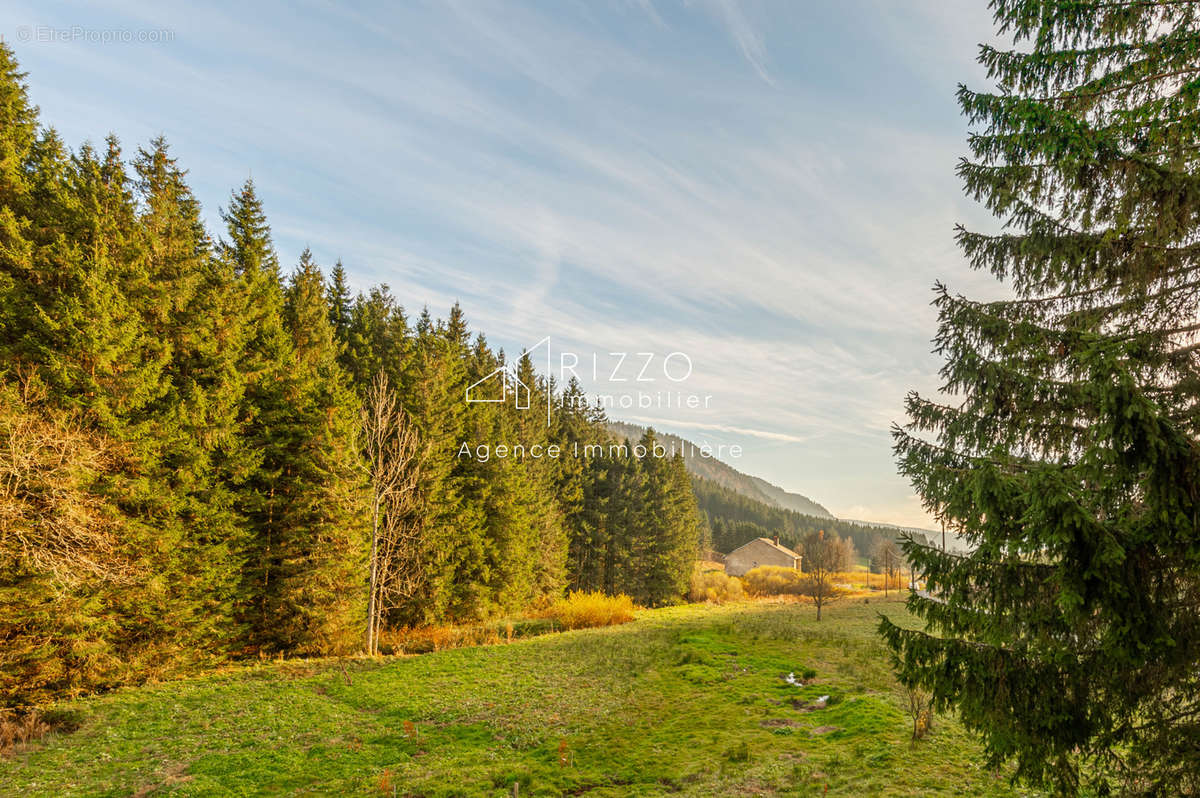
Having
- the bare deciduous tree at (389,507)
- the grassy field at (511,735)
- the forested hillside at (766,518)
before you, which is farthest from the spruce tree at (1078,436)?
the forested hillside at (766,518)

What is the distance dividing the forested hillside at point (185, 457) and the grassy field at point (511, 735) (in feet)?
7.49

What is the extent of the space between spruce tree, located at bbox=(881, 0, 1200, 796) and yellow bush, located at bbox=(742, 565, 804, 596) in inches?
2061

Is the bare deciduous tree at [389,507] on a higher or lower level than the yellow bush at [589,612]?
higher

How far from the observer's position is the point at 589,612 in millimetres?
27812

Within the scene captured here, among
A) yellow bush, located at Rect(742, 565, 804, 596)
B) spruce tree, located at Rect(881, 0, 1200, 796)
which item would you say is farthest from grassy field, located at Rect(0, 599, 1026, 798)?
yellow bush, located at Rect(742, 565, 804, 596)

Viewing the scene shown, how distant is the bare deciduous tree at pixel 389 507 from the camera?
18953 millimetres

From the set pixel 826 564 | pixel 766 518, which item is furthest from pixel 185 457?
pixel 766 518

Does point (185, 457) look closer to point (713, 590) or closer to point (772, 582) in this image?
point (713, 590)

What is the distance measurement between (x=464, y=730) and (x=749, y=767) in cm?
639

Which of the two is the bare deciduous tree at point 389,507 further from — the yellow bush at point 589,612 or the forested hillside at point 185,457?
the yellow bush at point 589,612

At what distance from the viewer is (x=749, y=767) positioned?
8.62 m

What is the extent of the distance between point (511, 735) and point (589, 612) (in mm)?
17776

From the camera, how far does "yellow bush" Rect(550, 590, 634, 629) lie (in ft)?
90.0

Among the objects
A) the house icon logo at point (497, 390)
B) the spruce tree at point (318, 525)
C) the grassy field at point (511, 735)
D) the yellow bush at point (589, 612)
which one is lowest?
the yellow bush at point (589, 612)
